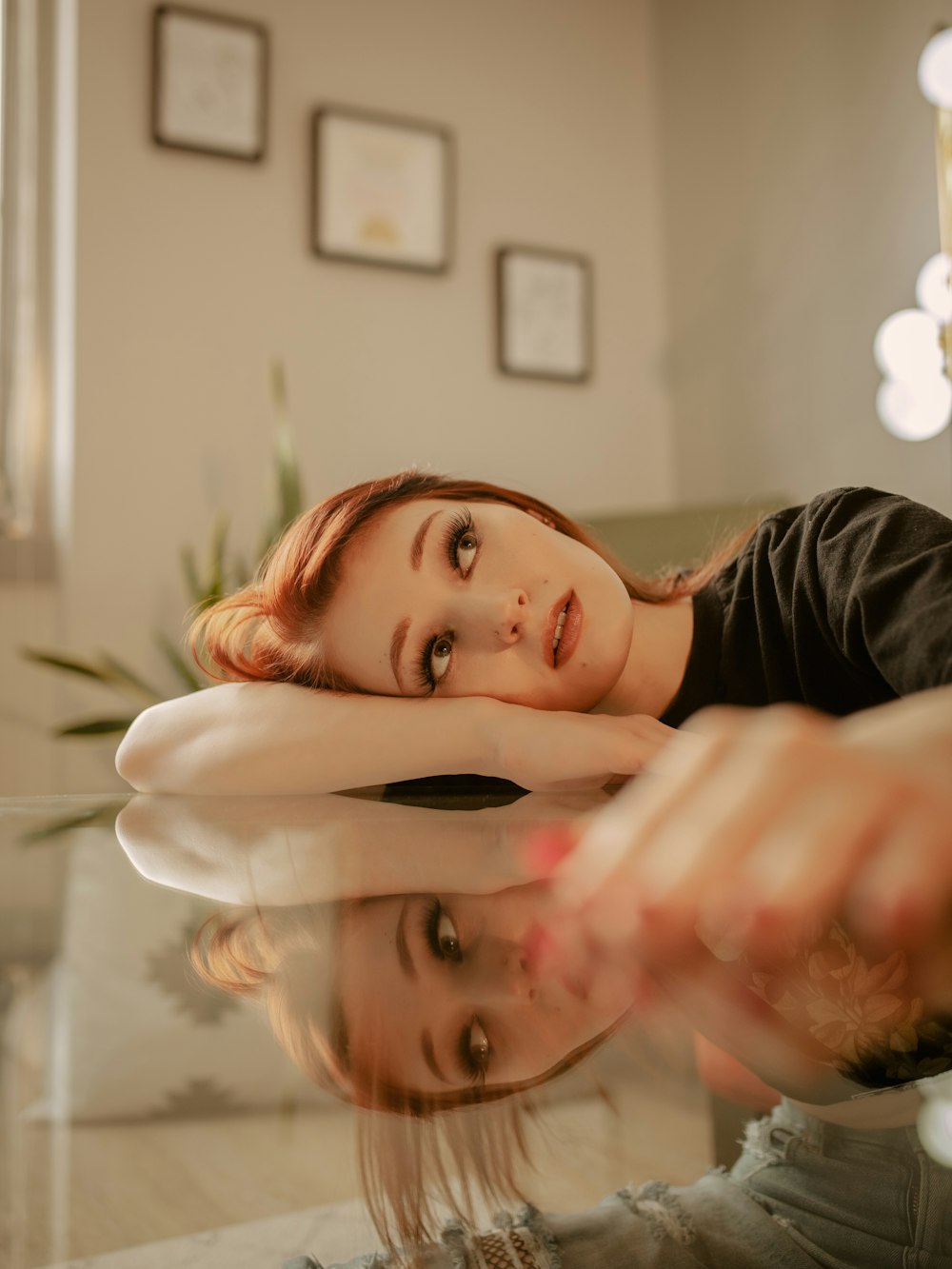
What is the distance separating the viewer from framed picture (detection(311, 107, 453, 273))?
2.76 meters

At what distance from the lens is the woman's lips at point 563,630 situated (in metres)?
0.95

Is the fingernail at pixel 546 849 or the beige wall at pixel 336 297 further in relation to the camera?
the beige wall at pixel 336 297

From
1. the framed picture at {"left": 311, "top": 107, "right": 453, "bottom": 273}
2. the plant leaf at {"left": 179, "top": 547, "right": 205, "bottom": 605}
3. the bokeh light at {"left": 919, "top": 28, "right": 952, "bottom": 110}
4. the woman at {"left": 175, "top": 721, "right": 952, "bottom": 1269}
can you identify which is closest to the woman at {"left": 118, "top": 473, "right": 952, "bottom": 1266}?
the woman at {"left": 175, "top": 721, "right": 952, "bottom": 1269}

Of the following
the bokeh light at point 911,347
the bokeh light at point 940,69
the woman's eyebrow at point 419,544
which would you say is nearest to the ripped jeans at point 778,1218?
the woman's eyebrow at point 419,544

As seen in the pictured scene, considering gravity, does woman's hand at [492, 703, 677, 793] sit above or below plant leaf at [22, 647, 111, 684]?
above

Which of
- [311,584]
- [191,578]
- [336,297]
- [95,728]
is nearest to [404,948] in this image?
[311,584]

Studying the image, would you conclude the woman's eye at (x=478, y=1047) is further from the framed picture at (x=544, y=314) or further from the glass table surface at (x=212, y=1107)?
the framed picture at (x=544, y=314)

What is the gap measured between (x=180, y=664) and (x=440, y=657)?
141 centimetres

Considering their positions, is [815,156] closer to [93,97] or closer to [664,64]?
[664,64]

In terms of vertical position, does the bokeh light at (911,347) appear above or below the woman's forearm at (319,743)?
above

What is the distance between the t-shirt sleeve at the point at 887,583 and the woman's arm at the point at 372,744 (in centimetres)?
17

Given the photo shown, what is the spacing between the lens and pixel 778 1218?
0.34 m

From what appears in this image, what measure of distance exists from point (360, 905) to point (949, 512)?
222 centimetres

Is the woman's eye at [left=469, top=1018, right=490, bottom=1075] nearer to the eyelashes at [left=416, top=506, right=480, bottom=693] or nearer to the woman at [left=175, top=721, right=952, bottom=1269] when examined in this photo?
the woman at [left=175, top=721, right=952, bottom=1269]
